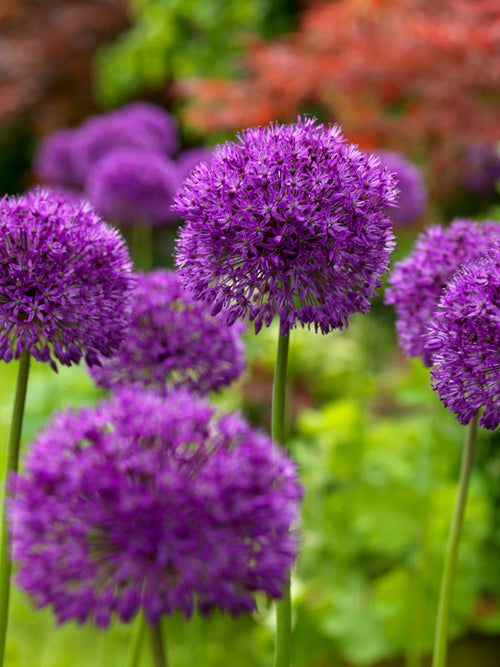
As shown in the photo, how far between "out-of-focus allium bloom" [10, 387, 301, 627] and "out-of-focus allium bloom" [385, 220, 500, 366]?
715 millimetres

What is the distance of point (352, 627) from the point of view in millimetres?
3502

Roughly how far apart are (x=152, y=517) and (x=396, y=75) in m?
4.35

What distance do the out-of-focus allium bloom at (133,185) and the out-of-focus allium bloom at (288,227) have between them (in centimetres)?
265

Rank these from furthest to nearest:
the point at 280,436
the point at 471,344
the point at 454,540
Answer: the point at 454,540, the point at 280,436, the point at 471,344

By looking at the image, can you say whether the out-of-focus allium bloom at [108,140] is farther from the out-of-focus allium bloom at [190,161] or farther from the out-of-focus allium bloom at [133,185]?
the out-of-focus allium bloom at [133,185]

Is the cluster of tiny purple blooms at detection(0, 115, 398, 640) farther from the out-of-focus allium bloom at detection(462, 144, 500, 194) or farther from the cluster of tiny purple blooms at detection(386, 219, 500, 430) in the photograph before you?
the out-of-focus allium bloom at detection(462, 144, 500, 194)

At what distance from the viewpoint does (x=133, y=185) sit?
4203mm

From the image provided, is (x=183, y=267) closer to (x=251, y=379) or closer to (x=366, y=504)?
(x=366, y=504)

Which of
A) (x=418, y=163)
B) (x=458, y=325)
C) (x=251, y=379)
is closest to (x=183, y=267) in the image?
(x=458, y=325)

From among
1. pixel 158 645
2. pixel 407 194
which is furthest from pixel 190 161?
pixel 158 645

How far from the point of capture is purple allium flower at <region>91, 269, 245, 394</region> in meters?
1.89

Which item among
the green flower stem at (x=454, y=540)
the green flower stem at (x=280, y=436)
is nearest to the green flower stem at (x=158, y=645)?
the green flower stem at (x=280, y=436)

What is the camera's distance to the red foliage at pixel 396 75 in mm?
4680

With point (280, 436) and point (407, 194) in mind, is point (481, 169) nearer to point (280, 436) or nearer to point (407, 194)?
point (407, 194)
